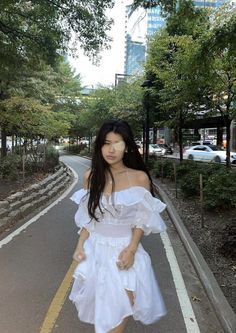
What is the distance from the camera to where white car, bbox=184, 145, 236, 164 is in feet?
115

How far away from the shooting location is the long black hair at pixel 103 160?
3283 mm

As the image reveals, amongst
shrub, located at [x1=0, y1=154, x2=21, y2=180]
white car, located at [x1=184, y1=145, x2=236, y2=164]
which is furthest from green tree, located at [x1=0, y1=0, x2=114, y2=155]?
white car, located at [x1=184, y1=145, x2=236, y2=164]

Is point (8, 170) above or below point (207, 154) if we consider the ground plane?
below

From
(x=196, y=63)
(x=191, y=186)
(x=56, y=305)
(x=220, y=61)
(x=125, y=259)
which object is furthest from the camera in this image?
(x=220, y=61)

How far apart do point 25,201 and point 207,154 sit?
26.8m

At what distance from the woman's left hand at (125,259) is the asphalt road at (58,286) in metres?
1.59

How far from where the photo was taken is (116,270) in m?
3.14

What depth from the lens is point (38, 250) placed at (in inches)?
305

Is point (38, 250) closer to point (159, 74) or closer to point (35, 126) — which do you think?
point (159, 74)

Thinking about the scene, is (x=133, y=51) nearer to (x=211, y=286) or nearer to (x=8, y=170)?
(x=8, y=170)

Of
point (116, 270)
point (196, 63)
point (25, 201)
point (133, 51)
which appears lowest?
point (25, 201)

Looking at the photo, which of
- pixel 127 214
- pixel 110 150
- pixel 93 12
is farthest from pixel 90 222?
pixel 93 12

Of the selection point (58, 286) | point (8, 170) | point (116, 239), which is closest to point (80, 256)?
point (116, 239)

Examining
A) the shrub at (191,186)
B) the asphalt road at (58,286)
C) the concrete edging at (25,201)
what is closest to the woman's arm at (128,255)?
the asphalt road at (58,286)
